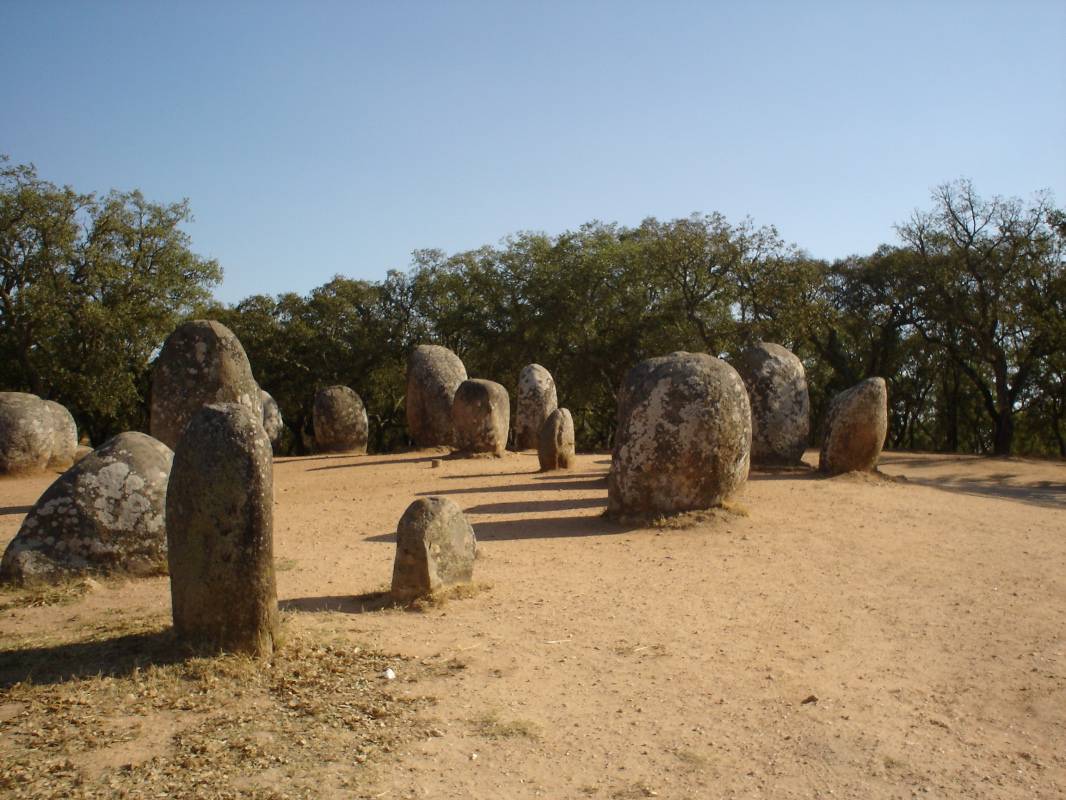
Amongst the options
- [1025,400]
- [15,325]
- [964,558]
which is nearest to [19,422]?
[15,325]

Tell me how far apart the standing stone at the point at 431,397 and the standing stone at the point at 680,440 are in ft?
39.1

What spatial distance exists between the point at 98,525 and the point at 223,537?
3.01 m

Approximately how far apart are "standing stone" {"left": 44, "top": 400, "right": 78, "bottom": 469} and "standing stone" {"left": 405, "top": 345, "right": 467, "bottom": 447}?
7.69 m

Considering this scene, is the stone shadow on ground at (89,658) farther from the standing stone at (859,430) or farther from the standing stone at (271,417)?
the standing stone at (271,417)

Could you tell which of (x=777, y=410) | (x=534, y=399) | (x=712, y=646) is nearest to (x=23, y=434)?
(x=534, y=399)

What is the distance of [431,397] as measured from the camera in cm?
2225

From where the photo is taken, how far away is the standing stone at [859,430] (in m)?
14.7

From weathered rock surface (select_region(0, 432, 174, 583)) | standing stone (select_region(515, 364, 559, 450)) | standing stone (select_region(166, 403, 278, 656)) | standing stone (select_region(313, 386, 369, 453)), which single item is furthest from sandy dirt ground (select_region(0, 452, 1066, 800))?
standing stone (select_region(313, 386, 369, 453))

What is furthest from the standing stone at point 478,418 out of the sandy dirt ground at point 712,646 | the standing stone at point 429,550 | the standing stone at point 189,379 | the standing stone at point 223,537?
the standing stone at point 223,537

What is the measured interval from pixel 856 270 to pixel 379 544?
23664 millimetres

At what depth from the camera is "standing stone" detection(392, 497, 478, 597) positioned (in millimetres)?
6926

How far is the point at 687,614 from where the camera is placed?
22.3ft

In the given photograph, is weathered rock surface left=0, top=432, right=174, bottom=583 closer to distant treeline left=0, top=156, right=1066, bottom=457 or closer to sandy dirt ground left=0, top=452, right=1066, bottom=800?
sandy dirt ground left=0, top=452, right=1066, bottom=800

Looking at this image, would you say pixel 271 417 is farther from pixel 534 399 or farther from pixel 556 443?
pixel 556 443
